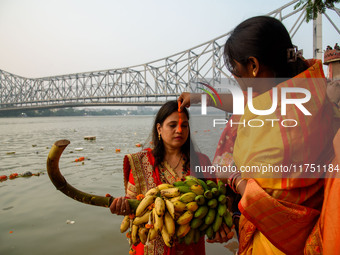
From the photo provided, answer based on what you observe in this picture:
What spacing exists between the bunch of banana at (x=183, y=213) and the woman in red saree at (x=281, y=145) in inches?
8.0

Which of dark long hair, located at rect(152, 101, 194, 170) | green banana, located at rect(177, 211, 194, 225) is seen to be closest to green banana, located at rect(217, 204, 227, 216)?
green banana, located at rect(177, 211, 194, 225)

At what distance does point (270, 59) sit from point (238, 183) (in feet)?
1.52

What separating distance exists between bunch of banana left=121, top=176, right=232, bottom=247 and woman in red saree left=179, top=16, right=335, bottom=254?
20 centimetres

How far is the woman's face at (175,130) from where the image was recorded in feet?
5.75

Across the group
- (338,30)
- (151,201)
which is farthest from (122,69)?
(151,201)

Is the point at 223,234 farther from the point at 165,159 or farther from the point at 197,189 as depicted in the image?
the point at 165,159

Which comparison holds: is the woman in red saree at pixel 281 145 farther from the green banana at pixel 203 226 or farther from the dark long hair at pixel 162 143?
the dark long hair at pixel 162 143

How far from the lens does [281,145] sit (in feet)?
2.72

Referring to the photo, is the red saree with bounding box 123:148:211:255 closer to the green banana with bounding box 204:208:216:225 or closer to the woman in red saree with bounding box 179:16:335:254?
the green banana with bounding box 204:208:216:225

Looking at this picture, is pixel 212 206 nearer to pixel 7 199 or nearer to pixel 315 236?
pixel 315 236

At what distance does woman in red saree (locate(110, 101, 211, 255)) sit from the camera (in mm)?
1708

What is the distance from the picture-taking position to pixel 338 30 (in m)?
16.8

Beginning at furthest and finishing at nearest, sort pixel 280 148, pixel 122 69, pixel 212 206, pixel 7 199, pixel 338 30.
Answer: pixel 122 69 < pixel 338 30 < pixel 7 199 < pixel 212 206 < pixel 280 148

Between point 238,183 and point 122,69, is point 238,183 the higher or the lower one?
the lower one
